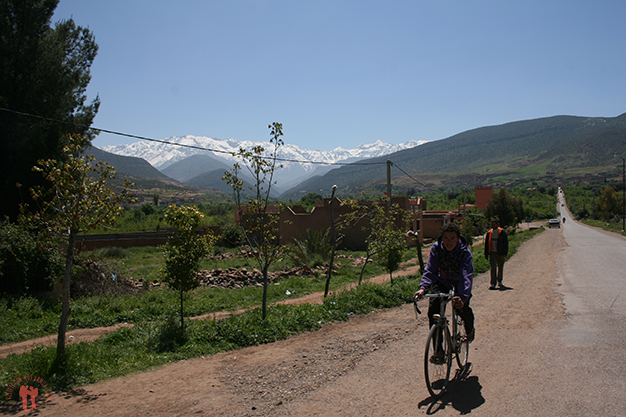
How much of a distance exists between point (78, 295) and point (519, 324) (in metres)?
13.0

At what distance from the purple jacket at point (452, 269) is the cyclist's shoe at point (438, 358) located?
717 millimetres

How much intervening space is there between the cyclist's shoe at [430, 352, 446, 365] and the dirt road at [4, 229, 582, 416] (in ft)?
1.33

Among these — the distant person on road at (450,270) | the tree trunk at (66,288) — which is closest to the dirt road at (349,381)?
the distant person on road at (450,270)

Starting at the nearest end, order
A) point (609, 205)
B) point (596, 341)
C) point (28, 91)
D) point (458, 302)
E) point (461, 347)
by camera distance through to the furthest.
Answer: point (458, 302)
point (461, 347)
point (596, 341)
point (28, 91)
point (609, 205)

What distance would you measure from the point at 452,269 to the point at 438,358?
3.68 feet

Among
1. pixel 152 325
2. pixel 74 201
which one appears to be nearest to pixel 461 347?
pixel 74 201

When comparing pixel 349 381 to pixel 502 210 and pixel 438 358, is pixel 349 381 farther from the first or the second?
pixel 502 210

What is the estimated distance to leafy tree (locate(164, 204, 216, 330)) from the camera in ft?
27.8

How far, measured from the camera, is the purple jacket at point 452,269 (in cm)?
466

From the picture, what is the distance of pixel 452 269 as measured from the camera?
490cm

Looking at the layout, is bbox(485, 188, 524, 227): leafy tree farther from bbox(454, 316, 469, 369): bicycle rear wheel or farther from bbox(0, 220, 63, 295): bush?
bbox(454, 316, 469, 369): bicycle rear wheel

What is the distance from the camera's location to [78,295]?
13094 mm

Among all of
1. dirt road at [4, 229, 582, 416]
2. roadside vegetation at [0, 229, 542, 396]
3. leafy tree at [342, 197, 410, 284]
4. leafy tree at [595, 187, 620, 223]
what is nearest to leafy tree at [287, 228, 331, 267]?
leafy tree at [342, 197, 410, 284]

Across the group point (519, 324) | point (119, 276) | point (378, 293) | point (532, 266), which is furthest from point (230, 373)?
point (532, 266)
